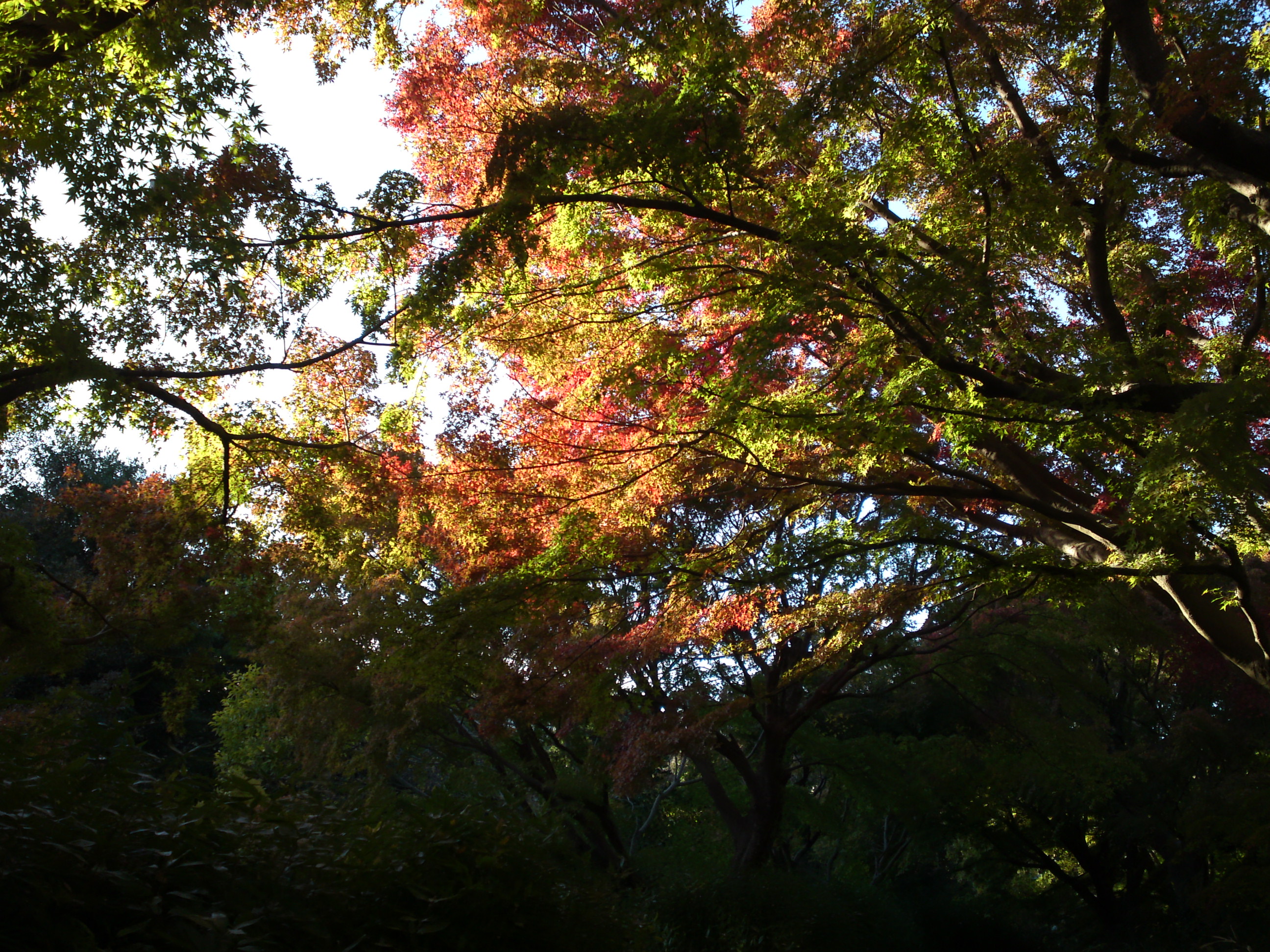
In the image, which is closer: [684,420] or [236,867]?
[236,867]

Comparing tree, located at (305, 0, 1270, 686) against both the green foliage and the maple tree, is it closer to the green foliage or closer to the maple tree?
the maple tree

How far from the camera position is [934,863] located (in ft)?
64.3

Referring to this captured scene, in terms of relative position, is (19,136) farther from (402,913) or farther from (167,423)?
(402,913)

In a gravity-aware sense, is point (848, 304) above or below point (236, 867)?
above

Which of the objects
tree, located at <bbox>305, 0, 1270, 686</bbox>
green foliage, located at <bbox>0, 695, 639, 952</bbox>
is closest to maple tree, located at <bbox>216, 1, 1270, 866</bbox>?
tree, located at <bbox>305, 0, 1270, 686</bbox>

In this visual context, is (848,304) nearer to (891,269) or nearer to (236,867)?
(891,269)

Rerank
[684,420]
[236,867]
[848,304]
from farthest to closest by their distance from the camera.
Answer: [684,420] < [848,304] < [236,867]

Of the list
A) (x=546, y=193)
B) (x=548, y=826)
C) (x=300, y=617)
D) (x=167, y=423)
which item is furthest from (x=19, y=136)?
(x=300, y=617)

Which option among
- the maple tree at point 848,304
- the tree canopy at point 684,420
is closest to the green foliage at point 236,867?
the tree canopy at point 684,420

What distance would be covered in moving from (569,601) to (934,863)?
15992mm

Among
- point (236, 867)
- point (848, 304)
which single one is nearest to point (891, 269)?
point (848, 304)

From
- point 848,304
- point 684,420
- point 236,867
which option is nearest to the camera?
point 236,867

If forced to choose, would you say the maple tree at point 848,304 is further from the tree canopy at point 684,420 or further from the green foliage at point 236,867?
the green foliage at point 236,867

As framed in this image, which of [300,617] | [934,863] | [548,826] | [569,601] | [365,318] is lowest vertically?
[934,863]
